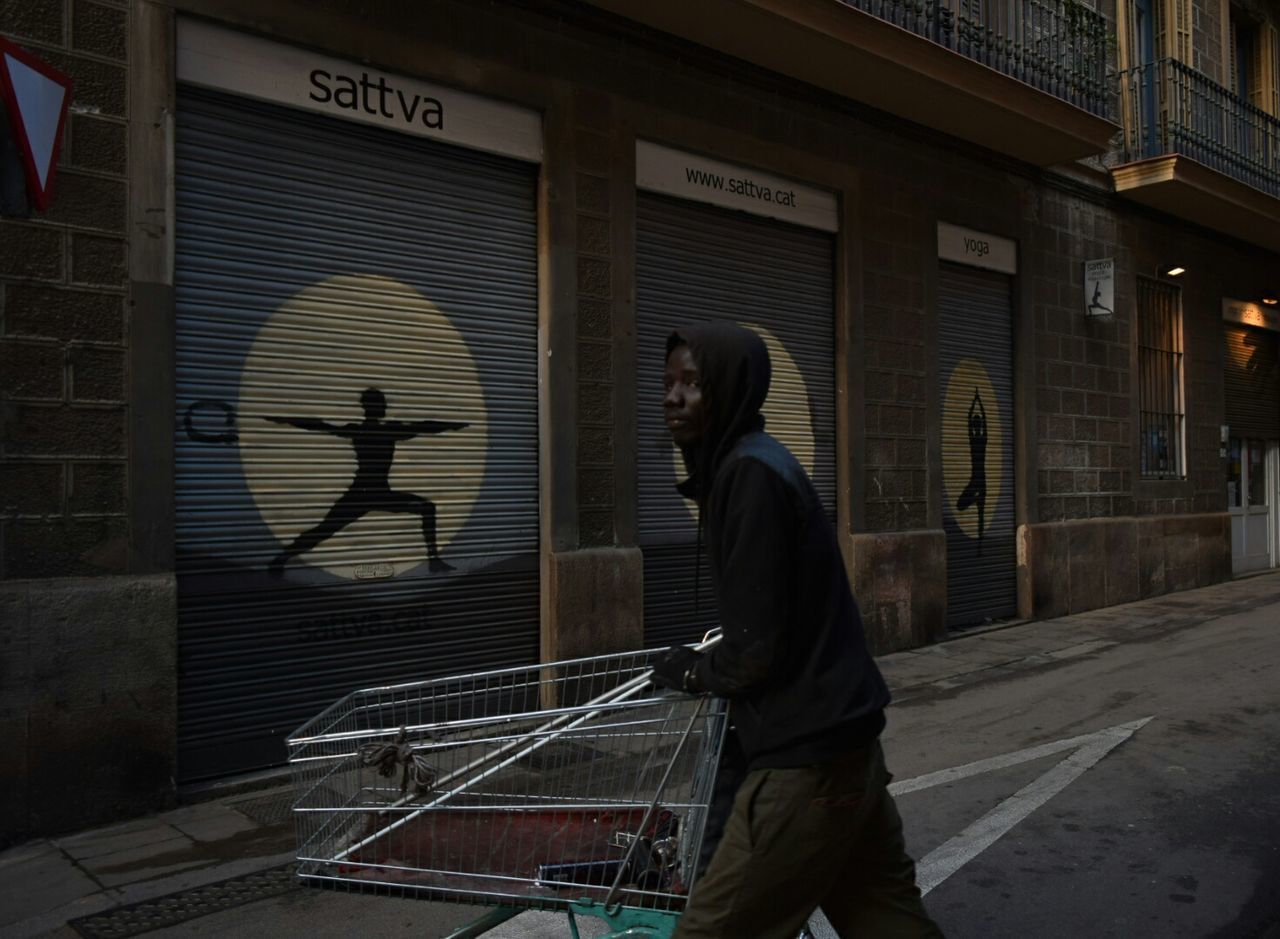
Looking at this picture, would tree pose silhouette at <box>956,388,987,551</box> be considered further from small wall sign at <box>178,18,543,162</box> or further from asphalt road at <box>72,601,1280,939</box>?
small wall sign at <box>178,18,543,162</box>

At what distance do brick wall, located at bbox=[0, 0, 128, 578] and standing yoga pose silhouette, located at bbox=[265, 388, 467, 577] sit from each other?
110cm

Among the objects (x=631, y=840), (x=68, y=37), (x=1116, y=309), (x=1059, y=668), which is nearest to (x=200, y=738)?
(x=68, y=37)

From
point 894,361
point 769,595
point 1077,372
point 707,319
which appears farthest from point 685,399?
point 1077,372

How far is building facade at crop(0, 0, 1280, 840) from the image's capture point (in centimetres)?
546

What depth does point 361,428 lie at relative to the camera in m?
6.73

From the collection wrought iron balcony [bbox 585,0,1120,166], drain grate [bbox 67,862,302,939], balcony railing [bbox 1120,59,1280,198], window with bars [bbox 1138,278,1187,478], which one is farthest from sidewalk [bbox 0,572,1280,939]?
balcony railing [bbox 1120,59,1280,198]

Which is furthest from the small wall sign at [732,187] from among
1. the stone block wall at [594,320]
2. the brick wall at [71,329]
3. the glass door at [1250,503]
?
the glass door at [1250,503]

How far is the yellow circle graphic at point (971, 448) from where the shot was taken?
36.1 ft

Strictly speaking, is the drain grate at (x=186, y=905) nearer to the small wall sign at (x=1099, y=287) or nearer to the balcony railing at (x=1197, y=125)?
the small wall sign at (x=1099, y=287)

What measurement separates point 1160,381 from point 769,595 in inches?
539

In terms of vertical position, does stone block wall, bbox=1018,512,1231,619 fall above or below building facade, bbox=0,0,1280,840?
below

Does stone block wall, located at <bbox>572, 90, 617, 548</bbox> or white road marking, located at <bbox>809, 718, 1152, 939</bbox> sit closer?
white road marking, located at <bbox>809, 718, 1152, 939</bbox>

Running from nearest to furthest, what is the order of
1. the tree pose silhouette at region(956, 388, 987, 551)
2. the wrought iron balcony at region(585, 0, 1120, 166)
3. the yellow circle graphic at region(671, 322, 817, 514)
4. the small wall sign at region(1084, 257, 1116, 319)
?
1. the wrought iron balcony at region(585, 0, 1120, 166)
2. the yellow circle graphic at region(671, 322, 817, 514)
3. the tree pose silhouette at region(956, 388, 987, 551)
4. the small wall sign at region(1084, 257, 1116, 319)

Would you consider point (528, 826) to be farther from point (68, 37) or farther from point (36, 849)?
point (68, 37)
